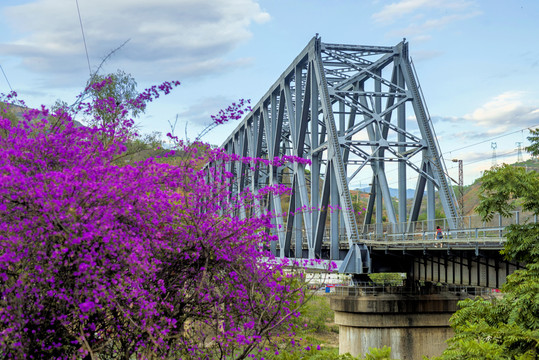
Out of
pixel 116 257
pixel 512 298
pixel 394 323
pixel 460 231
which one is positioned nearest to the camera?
pixel 116 257

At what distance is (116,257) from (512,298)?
32.2ft

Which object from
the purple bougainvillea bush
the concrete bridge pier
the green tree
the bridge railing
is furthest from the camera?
the concrete bridge pier

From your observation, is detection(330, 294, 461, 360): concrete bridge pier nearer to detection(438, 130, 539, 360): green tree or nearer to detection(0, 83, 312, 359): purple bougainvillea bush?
detection(438, 130, 539, 360): green tree

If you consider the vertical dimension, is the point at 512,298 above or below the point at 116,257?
below

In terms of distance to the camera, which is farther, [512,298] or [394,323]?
[394,323]

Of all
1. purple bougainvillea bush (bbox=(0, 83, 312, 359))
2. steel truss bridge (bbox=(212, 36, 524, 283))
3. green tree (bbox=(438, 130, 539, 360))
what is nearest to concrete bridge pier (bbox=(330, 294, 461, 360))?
steel truss bridge (bbox=(212, 36, 524, 283))

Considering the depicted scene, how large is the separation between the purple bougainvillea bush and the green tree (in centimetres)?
442

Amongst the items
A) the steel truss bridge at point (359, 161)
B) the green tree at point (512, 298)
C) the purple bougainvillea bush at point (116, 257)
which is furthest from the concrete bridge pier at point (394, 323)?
the purple bougainvillea bush at point (116, 257)

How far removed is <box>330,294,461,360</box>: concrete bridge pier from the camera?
30.9m

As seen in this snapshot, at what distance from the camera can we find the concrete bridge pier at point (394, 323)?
3089cm

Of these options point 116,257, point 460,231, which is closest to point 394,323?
point 460,231

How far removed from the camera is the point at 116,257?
1002cm

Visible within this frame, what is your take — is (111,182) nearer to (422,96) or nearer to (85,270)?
(85,270)

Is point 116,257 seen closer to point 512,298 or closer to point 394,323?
point 512,298
